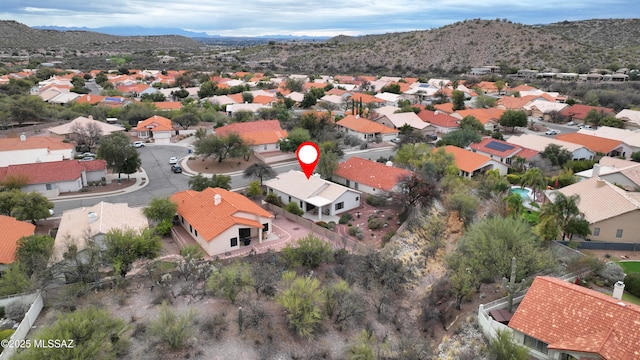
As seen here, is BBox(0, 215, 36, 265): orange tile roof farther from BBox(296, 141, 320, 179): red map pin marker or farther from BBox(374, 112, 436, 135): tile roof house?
BBox(374, 112, 436, 135): tile roof house

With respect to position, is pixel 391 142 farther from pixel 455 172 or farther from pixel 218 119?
pixel 218 119

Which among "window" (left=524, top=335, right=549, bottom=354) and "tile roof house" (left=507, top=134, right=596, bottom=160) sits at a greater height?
"tile roof house" (left=507, top=134, right=596, bottom=160)

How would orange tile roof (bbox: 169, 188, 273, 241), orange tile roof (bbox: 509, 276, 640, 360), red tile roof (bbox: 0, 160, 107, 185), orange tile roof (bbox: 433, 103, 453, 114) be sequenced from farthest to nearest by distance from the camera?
orange tile roof (bbox: 433, 103, 453, 114), red tile roof (bbox: 0, 160, 107, 185), orange tile roof (bbox: 169, 188, 273, 241), orange tile roof (bbox: 509, 276, 640, 360)

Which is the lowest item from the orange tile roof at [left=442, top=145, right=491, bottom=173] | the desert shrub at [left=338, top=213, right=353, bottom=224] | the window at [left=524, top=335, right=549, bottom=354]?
the desert shrub at [left=338, top=213, right=353, bottom=224]

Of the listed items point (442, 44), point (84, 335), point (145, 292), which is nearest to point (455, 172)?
point (145, 292)

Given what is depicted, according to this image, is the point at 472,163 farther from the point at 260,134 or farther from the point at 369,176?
the point at 260,134

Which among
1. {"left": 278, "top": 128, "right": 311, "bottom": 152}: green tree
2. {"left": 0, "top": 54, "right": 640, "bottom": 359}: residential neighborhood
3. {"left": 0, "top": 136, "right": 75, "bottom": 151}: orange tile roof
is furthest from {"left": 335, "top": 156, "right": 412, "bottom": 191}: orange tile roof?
{"left": 0, "top": 136, "right": 75, "bottom": 151}: orange tile roof

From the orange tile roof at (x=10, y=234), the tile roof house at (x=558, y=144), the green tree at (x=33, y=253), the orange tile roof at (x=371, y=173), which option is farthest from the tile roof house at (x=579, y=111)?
the orange tile roof at (x=10, y=234)

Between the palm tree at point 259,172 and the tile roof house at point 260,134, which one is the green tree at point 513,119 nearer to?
the tile roof house at point 260,134

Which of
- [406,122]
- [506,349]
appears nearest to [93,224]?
[506,349]
